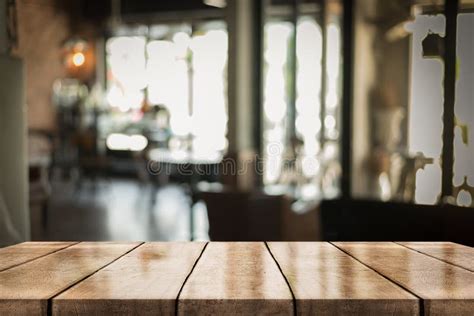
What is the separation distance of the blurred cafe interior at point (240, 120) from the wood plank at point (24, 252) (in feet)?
3.44

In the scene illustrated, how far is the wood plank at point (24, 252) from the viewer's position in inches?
47.6

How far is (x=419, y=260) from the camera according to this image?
123cm

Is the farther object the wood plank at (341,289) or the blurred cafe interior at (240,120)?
the blurred cafe interior at (240,120)

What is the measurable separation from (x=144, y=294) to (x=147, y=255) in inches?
13.5

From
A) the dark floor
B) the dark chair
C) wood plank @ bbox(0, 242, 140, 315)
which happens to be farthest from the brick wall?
wood plank @ bbox(0, 242, 140, 315)

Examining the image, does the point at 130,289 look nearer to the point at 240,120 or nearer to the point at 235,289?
the point at 235,289

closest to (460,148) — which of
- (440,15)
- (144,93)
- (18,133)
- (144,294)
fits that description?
(440,15)

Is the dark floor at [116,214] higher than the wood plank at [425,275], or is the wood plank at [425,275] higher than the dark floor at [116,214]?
the wood plank at [425,275]

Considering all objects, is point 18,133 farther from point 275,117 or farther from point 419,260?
point 275,117

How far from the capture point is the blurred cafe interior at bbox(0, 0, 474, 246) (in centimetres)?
277

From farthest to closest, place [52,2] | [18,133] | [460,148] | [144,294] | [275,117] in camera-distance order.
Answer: [52,2] < [275,117] < [460,148] < [18,133] < [144,294]
